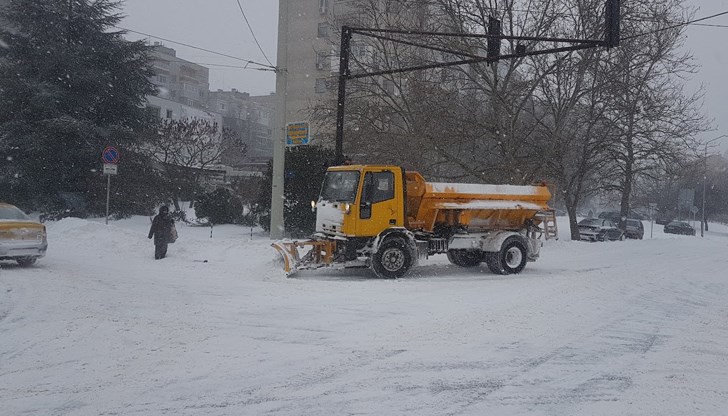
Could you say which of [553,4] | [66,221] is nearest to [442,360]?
[66,221]

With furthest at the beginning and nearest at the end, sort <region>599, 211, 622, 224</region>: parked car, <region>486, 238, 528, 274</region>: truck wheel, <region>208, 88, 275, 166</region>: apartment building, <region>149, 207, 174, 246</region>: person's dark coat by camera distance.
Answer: <region>208, 88, 275, 166</region>: apartment building → <region>599, 211, 622, 224</region>: parked car → <region>149, 207, 174, 246</region>: person's dark coat → <region>486, 238, 528, 274</region>: truck wheel

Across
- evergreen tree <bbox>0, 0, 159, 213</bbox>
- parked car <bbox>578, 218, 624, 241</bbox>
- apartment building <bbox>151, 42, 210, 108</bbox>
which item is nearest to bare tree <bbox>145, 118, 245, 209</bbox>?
evergreen tree <bbox>0, 0, 159, 213</bbox>

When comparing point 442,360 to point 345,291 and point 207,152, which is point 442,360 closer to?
point 345,291

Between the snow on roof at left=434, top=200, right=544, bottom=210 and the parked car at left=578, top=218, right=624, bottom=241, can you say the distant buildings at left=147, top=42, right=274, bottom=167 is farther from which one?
the snow on roof at left=434, top=200, right=544, bottom=210

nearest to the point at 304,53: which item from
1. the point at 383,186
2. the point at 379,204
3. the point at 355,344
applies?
the point at 383,186

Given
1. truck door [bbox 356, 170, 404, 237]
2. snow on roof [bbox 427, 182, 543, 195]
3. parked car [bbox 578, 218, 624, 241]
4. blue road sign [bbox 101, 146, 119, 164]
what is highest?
blue road sign [bbox 101, 146, 119, 164]

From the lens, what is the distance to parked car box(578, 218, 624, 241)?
3569 cm

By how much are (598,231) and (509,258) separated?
23.0m

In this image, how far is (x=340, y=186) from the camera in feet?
45.3

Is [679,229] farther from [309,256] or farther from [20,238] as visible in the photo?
[20,238]

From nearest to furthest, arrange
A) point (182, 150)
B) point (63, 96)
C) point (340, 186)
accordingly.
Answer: point (340, 186) < point (63, 96) < point (182, 150)

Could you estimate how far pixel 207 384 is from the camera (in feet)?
18.3

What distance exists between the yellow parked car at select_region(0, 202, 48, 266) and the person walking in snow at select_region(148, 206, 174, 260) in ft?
9.93

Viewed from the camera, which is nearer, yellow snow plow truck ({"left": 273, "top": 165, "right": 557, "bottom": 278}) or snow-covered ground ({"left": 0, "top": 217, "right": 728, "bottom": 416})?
snow-covered ground ({"left": 0, "top": 217, "right": 728, "bottom": 416})
